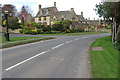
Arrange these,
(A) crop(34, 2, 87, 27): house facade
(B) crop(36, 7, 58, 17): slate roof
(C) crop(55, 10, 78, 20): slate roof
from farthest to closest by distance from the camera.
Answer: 1. (B) crop(36, 7, 58, 17): slate roof
2. (A) crop(34, 2, 87, 27): house facade
3. (C) crop(55, 10, 78, 20): slate roof

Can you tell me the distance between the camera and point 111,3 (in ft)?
69.1

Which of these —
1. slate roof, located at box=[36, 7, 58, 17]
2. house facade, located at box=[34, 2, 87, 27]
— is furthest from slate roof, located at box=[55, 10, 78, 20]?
slate roof, located at box=[36, 7, 58, 17]

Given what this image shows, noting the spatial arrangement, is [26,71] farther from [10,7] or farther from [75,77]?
[10,7]

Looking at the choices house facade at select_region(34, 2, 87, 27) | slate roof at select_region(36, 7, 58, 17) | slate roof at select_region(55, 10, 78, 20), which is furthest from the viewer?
slate roof at select_region(36, 7, 58, 17)

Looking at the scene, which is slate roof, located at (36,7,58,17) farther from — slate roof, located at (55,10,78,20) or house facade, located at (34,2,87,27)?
slate roof, located at (55,10,78,20)

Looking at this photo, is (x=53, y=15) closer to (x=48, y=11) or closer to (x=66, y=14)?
(x=48, y=11)

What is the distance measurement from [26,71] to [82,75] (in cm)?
300

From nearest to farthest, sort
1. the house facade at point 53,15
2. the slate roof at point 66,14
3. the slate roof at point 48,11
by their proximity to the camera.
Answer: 1. the slate roof at point 66,14
2. the house facade at point 53,15
3. the slate roof at point 48,11

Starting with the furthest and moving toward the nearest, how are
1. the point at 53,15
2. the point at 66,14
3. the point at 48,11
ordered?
the point at 53,15 → the point at 48,11 → the point at 66,14

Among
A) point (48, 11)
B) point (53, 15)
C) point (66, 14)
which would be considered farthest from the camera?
point (53, 15)

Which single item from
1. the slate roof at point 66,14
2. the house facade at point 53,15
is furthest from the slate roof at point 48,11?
the slate roof at point 66,14

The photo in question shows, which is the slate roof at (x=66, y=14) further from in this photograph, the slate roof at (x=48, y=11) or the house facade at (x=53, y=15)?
the slate roof at (x=48, y=11)

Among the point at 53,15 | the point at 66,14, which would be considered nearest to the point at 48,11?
the point at 53,15

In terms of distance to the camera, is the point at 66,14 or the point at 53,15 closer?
the point at 66,14
